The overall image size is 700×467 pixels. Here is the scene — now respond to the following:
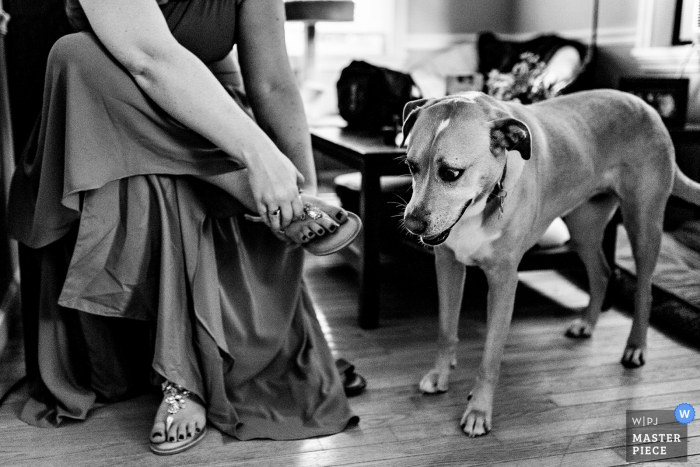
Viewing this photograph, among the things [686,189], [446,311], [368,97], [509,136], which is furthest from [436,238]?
[368,97]

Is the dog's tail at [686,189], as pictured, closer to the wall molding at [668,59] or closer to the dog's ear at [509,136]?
the dog's ear at [509,136]

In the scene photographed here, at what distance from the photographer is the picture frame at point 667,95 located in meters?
2.45

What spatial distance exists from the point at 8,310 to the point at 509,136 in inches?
56.3

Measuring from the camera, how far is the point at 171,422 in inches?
53.8

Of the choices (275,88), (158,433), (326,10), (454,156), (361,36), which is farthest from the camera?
(361,36)

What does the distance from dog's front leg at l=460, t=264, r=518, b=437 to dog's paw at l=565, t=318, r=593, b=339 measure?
0.59 meters

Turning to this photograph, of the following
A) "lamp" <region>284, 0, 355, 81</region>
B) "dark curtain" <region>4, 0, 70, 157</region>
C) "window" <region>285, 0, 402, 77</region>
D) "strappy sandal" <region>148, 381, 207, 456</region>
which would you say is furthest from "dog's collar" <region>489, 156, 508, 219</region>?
"window" <region>285, 0, 402, 77</region>

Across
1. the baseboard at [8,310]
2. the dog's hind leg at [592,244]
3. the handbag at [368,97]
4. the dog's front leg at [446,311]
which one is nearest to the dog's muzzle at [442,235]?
the dog's front leg at [446,311]

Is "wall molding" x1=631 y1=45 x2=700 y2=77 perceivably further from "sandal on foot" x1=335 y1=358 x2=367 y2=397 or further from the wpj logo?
"sandal on foot" x1=335 y1=358 x2=367 y2=397

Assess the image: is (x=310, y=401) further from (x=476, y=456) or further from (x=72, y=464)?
(x=72, y=464)

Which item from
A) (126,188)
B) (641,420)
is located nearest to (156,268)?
(126,188)

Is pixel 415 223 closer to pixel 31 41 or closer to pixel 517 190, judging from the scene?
pixel 517 190

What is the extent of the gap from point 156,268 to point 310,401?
430 mm

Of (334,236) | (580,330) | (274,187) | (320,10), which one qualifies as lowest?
(580,330)
